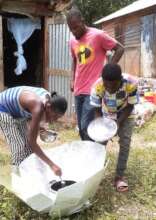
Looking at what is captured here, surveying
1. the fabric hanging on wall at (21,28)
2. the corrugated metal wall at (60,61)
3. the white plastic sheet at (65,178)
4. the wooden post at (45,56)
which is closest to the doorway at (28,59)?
the fabric hanging on wall at (21,28)

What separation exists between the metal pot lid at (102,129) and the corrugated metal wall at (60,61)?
3.91 m

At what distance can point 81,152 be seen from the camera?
4352 millimetres

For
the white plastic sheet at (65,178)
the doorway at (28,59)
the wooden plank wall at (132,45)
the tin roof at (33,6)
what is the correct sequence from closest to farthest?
the white plastic sheet at (65,178) → the tin roof at (33,6) → the doorway at (28,59) → the wooden plank wall at (132,45)

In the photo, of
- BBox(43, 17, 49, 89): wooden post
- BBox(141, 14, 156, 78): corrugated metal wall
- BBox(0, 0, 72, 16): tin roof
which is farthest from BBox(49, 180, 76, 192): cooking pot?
BBox(141, 14, 156, 78): corrugated metal wall

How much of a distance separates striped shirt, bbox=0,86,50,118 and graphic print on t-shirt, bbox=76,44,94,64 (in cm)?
92

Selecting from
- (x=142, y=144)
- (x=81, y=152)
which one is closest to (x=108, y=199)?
(x=81, y=152)

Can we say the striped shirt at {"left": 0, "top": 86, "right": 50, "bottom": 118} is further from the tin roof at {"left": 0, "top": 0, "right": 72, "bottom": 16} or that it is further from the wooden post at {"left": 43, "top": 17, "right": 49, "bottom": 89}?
the wooden post at {"left": 43, "top": 17, "right": 49, "bottom": 89}

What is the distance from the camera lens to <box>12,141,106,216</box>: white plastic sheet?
3559mm

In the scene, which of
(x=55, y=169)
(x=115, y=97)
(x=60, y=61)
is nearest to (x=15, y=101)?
(x=55, y=169)

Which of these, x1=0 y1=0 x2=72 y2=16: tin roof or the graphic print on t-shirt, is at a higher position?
x1=0 y1=0 x2=72 y2=16: tin roof

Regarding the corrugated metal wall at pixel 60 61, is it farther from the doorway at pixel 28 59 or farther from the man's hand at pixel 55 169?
the man's hand at pixel 55 169

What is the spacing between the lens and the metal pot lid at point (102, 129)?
4.20 meters

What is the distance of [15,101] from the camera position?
3.99 metres

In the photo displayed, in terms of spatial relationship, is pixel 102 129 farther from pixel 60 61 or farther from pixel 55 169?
pixel 60 61
